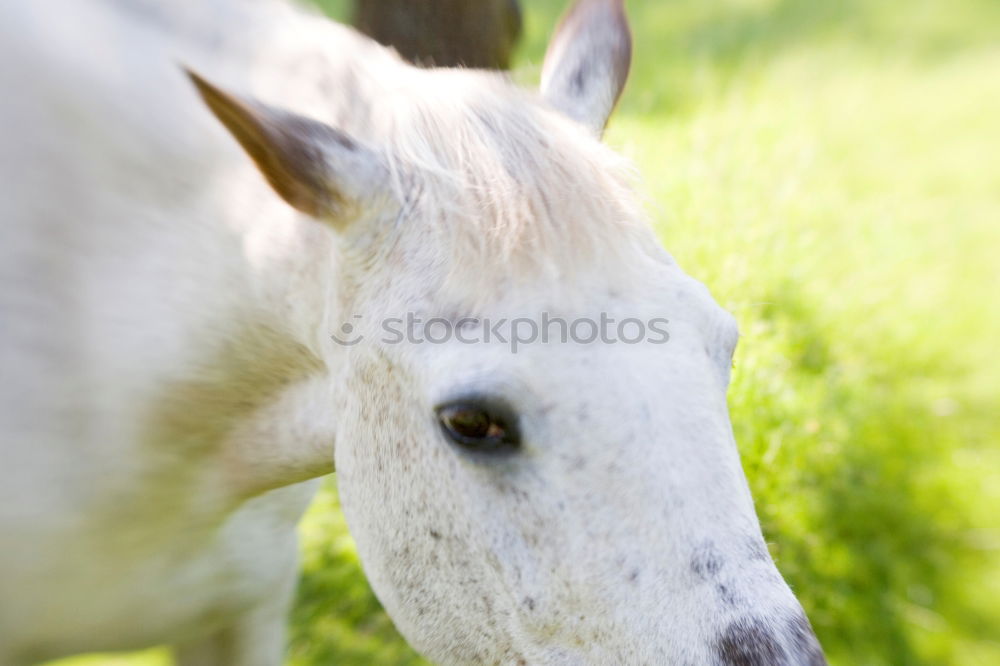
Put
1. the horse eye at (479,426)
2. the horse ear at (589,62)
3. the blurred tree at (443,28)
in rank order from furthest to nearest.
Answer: the blurred tree at (443,28) < the horse ear at (589,62) < the horse eye at (479,426)

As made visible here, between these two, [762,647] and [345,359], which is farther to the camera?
[345,359]

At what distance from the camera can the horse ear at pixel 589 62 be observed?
143cm

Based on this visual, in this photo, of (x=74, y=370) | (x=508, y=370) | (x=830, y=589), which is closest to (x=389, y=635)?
(x=830, y=589)

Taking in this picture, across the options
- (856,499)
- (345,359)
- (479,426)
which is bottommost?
(479,426)

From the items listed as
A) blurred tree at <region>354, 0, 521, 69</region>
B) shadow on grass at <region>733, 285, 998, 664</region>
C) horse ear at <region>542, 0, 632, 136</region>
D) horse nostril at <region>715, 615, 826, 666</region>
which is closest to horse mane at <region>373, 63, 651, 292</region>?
horse ear at <region>542, 0, 632, 136</region>

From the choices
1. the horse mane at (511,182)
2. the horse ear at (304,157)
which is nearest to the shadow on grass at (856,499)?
the horse mane at (511,182)

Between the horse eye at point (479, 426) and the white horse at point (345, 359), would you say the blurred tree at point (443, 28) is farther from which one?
the horse eye at point (479, 426)

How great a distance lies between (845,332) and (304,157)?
2929mm

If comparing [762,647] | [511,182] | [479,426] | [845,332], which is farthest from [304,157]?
[845,332]

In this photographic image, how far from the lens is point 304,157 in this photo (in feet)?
3.71

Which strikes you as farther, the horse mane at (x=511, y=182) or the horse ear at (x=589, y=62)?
the horse ear at (x=589, y=62)

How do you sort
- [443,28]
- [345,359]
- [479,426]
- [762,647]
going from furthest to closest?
1. [443,28]
2. [345,359]
3. [479,426]
4. [762,647]

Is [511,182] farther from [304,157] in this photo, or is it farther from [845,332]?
[845,332]

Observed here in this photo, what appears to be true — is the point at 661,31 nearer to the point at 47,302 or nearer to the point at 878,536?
the point at 878,536
